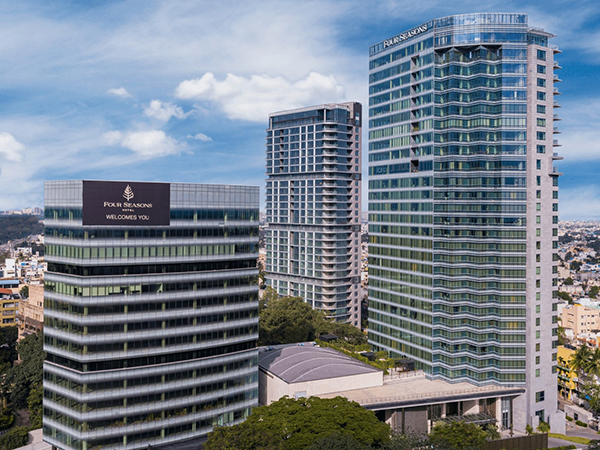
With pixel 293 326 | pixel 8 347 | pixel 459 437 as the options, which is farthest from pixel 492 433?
pixel 8 347

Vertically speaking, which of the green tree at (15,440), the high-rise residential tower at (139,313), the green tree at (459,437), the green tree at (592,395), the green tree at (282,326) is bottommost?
the green tree at (592,395)

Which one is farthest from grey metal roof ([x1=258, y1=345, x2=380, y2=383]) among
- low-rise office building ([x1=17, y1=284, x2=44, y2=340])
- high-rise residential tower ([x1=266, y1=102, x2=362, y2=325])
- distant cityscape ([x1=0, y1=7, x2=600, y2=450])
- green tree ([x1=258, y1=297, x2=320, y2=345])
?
low-rise office building ([x1=17, y1=284, x2=44, y2=340])

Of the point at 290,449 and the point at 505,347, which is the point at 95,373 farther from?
the point at 505,347

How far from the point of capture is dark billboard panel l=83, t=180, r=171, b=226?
274ft

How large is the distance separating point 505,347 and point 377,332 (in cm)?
3386

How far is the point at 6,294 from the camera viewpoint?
194500mm

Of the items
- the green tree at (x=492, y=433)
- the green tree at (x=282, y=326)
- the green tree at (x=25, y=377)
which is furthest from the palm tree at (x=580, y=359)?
the green tree at (x=25, y=377)

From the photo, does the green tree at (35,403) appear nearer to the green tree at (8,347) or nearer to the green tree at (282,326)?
the green tree at (8,347)

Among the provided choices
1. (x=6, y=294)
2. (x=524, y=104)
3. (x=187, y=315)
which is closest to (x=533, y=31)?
(x=524, y=104)

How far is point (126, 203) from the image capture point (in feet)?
279

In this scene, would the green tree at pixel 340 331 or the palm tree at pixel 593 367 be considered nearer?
the palm tree at pixel 593 367

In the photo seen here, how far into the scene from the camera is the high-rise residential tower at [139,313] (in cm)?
8331

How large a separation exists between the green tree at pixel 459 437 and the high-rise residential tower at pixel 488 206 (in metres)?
23.7

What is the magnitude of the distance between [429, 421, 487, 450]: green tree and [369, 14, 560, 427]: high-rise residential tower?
23706 mm
